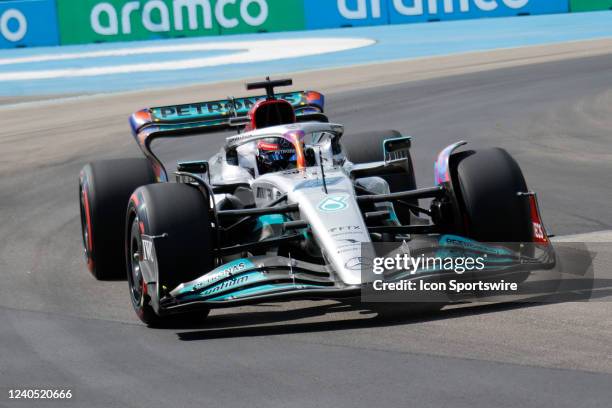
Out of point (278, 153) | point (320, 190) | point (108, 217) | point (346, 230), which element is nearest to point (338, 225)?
point (346, 230)

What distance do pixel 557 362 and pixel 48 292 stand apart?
4269 mm

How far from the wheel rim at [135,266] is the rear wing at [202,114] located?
2406 mm

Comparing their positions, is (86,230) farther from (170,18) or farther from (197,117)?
(170,18)

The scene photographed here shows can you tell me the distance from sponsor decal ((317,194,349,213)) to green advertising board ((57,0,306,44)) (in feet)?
89.2

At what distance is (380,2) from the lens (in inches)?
1367

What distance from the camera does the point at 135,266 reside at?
816cm

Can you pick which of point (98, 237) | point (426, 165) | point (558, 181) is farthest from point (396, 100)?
point (98, 237)

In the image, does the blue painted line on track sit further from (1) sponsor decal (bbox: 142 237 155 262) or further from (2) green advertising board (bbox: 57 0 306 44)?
(1) sponsor decal (bbox: 142 237 155 262)

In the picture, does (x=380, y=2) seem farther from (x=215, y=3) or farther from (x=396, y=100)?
(x=396, y=100)

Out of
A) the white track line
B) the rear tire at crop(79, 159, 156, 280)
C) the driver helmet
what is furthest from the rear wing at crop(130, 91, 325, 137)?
the white track line

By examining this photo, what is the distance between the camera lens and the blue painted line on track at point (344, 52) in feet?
86.7

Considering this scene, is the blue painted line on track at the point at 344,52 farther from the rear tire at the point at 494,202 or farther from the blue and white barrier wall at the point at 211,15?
the rear tire at the point at 494,202

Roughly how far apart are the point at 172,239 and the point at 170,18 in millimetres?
28580

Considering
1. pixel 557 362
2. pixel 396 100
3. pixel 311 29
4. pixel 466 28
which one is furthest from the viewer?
pixel 311 29
